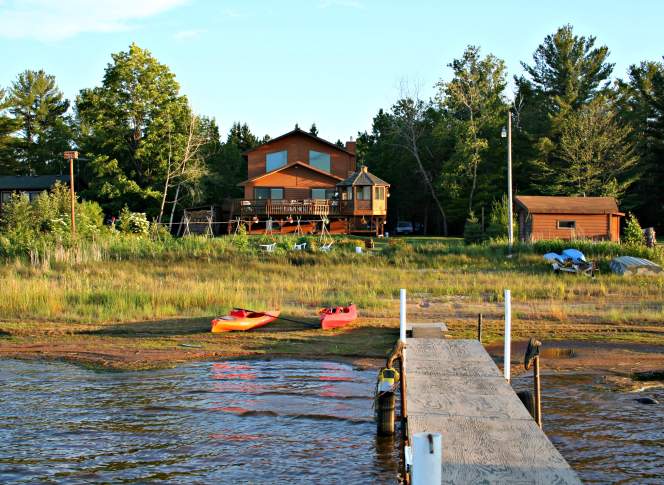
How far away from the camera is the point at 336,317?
781 inches

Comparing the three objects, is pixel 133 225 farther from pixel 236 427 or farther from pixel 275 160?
pixel 236 427

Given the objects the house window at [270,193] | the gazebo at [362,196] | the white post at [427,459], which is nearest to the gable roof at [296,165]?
the house window at [270,193]

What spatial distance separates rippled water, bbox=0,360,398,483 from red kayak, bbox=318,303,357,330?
10.7ft

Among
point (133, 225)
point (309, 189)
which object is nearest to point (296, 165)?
point (309, 189)

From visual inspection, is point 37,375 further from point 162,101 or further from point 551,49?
point 551,49

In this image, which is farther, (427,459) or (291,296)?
(291,296)

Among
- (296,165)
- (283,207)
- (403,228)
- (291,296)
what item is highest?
(296,165)

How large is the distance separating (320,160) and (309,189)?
308 cm

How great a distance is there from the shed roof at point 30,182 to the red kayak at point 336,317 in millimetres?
50060

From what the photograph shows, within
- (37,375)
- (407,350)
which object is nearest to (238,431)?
(407,350)

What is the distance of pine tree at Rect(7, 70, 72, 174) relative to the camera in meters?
75.2

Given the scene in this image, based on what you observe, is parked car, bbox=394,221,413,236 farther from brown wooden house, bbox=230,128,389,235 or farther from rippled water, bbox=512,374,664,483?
rippled water, bbox=512,374,664,483

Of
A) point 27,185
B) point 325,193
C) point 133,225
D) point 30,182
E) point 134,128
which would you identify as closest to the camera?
point 133,225

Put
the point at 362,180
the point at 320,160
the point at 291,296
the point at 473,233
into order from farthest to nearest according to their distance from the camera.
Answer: the point at 320,160 → the point at 362,180 → the point at 473,233 → the point at 291,296
